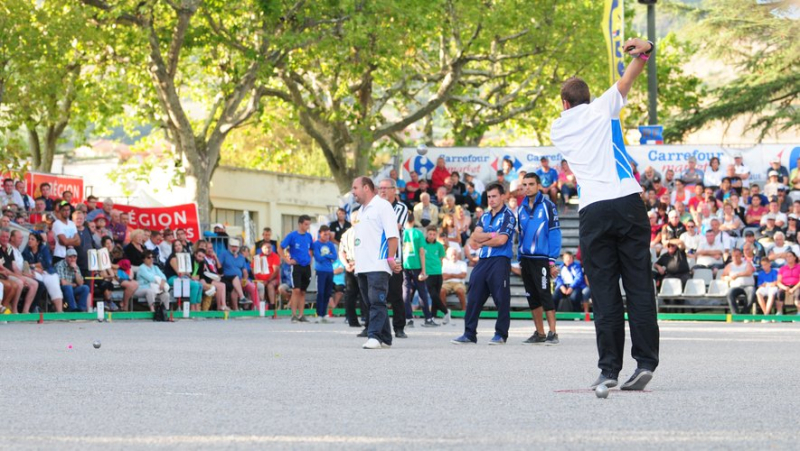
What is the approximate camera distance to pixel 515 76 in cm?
4753

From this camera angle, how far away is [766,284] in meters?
27.2

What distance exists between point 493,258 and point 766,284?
12876 mm

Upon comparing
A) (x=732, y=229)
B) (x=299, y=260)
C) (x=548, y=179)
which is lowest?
(x=299, y=260)

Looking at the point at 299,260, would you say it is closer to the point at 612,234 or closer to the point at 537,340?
the point at 537,340

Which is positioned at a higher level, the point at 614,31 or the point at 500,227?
the point at 614,31

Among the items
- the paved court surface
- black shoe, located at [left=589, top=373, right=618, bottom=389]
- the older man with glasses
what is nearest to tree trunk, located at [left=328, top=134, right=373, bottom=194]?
the older man with glasses

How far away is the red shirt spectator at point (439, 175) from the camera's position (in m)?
33.7

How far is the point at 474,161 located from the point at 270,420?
27.6 meters

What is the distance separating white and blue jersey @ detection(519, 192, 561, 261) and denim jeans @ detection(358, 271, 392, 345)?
1.83 metres

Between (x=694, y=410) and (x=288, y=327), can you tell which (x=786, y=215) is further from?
(x=694, y=410)

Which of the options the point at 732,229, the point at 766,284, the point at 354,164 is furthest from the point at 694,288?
the point at 354,164

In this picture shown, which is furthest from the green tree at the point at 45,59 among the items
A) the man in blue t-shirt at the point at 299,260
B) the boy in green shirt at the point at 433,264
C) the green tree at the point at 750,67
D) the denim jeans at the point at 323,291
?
the green tree at the point at 750,67

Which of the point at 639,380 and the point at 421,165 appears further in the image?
the point at 421,165

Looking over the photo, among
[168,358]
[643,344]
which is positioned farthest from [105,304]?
[643,344]
